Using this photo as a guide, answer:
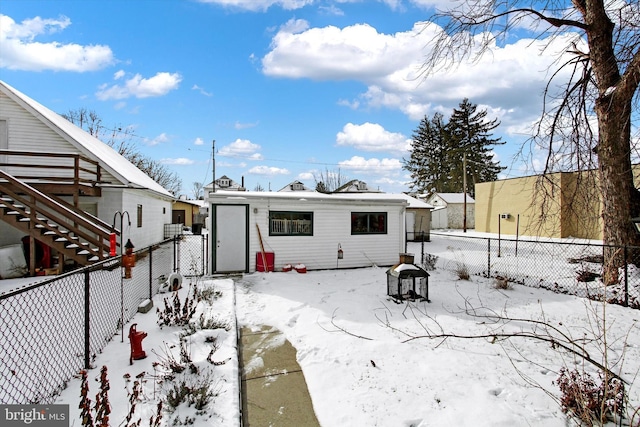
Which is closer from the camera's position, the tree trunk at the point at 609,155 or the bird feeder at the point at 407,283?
the bird feeder at the point at 407,283

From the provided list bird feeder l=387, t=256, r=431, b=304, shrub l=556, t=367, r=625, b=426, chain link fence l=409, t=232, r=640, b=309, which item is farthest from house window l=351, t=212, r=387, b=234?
shrub l=556, t=367, r=625, b=426

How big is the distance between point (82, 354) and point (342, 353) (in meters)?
3.21

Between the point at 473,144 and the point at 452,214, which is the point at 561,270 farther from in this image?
the point at 473,144

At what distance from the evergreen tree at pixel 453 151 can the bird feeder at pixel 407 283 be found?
36.7 metres

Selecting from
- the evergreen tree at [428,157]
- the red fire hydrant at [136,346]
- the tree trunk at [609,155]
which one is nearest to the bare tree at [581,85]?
the tree trunk at [609,155]

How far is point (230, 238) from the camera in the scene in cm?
988

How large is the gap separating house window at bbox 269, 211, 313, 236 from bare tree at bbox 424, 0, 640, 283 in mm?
5407

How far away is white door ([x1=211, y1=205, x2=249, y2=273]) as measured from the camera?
9.76 m

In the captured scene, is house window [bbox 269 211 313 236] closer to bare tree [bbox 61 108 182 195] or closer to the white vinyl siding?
the white vinyl siding

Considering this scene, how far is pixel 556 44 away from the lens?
7.55m

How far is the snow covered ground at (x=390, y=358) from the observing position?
10.2ft

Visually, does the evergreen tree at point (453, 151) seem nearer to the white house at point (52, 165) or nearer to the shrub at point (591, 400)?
the white house at point (52, 165)

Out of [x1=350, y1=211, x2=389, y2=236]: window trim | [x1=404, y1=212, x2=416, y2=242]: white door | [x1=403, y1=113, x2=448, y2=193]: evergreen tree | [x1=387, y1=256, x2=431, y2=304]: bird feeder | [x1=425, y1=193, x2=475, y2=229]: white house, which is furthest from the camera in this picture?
[x1=403, y1=113, x2=448, y2=193]: evergreen tree

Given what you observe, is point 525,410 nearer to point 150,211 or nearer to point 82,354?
point 82,354
